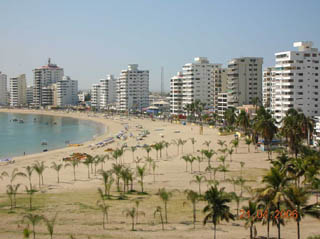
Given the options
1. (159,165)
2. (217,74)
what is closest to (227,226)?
(159,165)

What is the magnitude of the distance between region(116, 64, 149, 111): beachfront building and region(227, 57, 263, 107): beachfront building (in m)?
60.7

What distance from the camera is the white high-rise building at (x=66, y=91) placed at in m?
188

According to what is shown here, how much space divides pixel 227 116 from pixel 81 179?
1706 inches

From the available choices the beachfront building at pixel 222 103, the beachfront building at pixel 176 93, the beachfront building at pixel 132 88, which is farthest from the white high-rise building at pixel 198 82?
the beachfront building at pixel 132 88

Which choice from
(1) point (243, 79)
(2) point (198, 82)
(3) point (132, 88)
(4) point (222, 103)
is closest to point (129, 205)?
(1) point (243, 79)

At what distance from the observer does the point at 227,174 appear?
39781 mm

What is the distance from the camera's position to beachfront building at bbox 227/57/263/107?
320 ft

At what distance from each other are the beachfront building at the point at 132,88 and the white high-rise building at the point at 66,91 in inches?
1701

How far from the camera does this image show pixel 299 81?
67.8 m

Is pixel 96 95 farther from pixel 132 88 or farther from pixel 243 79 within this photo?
pixel 243 79

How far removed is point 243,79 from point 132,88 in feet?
209

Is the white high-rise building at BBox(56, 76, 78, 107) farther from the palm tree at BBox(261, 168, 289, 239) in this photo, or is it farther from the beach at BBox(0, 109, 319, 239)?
the palm tree at BBox(261, 168, 289, 239)

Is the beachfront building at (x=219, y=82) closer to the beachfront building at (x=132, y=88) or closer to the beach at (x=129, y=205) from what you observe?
the beachfront building at (x=132, y=88)

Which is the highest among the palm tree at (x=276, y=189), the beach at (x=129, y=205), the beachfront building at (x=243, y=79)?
the beachfront building at (x=243, y=79)
